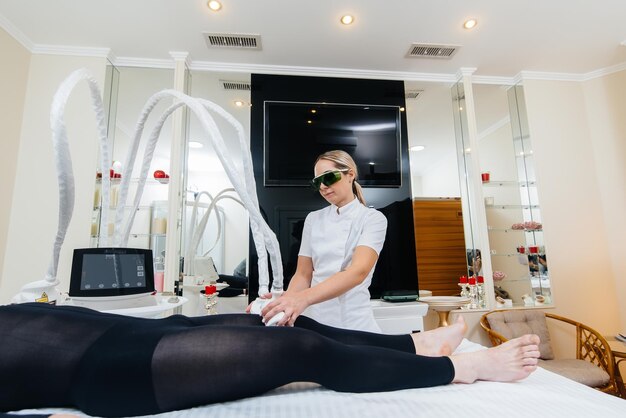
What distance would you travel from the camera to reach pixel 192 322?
1.00m

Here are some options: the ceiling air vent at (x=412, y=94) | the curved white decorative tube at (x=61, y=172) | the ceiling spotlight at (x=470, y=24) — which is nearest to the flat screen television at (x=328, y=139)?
the ceiling air vent at (x=412, y=94)

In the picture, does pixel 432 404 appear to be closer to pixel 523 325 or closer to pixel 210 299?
pixel 210 299

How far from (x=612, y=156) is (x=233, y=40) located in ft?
10.6

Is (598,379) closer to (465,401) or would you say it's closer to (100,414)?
(465,401)

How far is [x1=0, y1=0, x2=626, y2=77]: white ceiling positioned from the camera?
6.73 feet

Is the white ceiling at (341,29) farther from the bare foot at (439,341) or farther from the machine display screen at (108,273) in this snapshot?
the bare foot at (439,341)

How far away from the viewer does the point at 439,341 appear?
3.56 feet

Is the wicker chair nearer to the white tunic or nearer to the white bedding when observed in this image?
the white tunic

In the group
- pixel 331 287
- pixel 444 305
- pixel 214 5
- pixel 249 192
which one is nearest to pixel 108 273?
pixel 249 192

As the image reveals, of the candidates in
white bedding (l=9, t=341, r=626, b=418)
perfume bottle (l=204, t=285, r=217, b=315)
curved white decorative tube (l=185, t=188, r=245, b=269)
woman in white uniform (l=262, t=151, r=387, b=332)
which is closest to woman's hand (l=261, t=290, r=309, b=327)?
white bedding (l=9, t=341, r=626, b=418)

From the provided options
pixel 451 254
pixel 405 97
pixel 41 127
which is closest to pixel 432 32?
pixel 405 97

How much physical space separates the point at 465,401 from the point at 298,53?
2.49 m

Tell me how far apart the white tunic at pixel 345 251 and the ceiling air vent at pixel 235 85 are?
1.70 metres

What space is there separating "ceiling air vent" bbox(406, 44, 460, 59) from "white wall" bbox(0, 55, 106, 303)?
2373 millimetres
